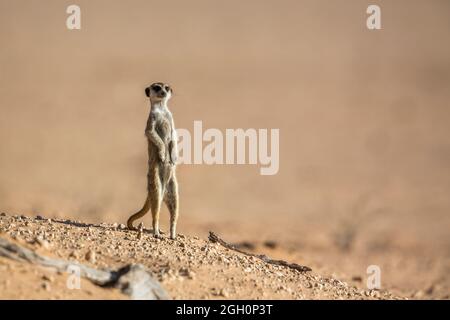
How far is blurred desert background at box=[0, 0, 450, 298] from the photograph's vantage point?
778 inches

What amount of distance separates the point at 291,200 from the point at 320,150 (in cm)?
573

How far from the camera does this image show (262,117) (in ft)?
107

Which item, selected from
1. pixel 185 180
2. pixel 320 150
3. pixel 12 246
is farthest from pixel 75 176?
pixel 12 246

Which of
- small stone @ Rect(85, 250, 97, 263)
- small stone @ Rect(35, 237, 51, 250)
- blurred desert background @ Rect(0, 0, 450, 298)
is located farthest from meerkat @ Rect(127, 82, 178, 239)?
blurred desert background @ Rect(0, 0, 450, 298)

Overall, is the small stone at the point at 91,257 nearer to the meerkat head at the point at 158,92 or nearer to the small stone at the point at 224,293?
the small stone at the point at 224,293

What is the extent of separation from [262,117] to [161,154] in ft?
72.0

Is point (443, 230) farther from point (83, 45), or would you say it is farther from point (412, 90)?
point (83, 45)

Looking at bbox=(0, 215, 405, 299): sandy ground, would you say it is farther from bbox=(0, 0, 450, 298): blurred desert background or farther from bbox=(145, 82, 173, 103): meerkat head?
bbox=(0, 0, 450, 298): blurred desert background

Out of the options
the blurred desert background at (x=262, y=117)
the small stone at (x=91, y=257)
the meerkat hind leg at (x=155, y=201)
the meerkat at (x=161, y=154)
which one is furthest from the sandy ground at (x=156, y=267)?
the blurred desert background at (x=262, y=117)

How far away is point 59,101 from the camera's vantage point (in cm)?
3384

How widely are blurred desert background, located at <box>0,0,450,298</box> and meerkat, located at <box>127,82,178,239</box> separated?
16.1 ft

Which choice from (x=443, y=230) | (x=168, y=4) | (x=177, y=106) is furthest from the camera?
(x=168, y=4)

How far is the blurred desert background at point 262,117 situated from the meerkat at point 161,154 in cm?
491

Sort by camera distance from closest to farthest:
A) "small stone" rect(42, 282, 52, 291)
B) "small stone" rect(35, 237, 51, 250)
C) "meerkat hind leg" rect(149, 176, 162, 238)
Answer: "small stone" rect(42, 282, 52, 291)
"small stone" rect(35, 237, 51, 250)
"meerkat hind leg" rect(149, 176, 162, 238)
